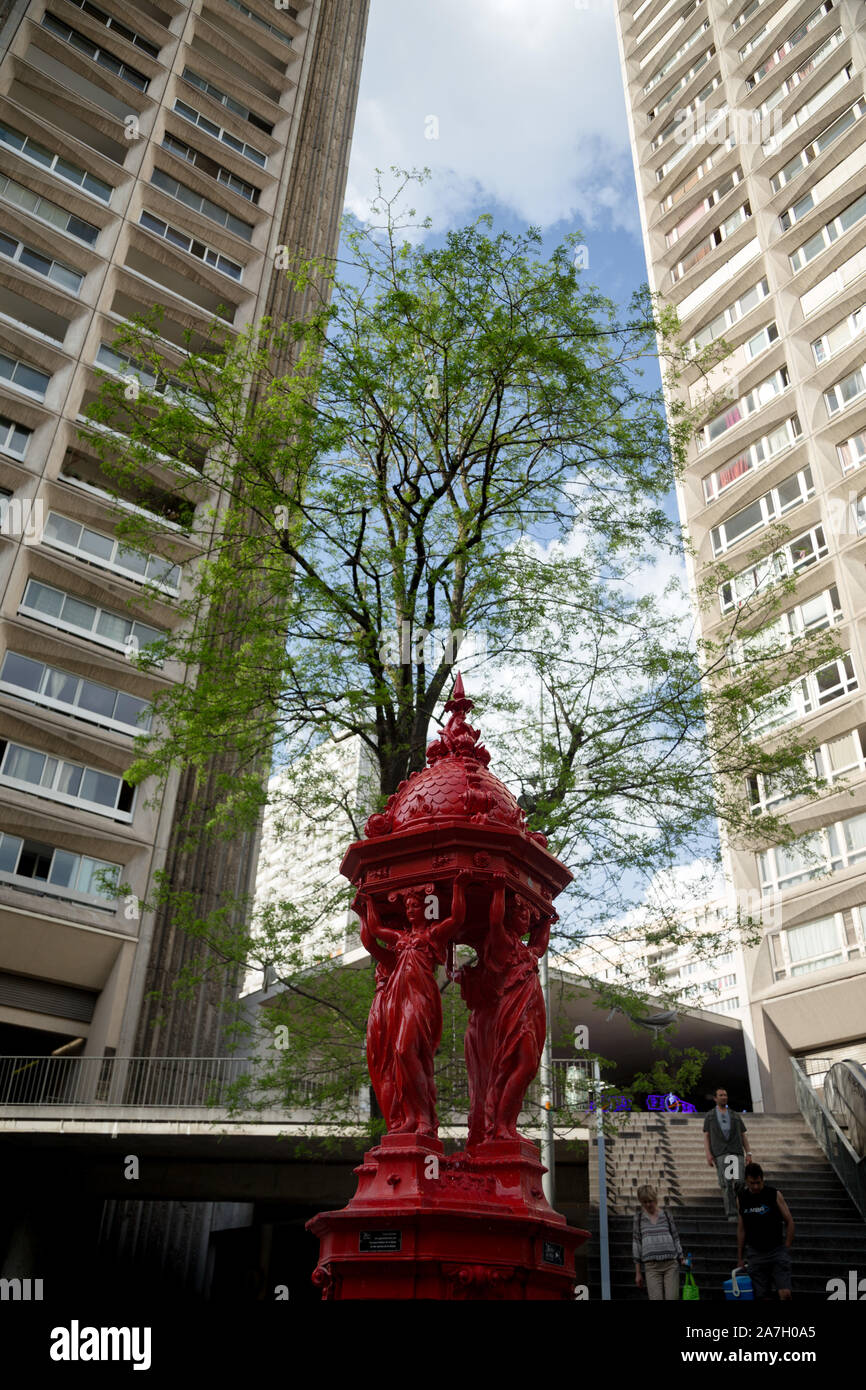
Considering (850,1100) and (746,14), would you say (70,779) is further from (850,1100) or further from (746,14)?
(746,14)

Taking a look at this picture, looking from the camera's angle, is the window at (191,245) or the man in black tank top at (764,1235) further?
the window at (191,245)

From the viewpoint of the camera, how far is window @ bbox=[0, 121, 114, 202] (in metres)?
33.7

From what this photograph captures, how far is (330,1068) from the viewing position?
37.9ft

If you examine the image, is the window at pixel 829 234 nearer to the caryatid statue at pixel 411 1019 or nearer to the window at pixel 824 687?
the window at pixel 824 687

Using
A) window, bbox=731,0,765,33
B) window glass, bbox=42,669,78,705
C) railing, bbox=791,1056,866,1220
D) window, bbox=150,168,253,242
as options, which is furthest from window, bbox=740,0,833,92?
railing, bbox=791,1056,866,1220

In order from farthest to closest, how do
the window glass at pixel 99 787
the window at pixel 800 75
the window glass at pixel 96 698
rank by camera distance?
the window at pixel 800 75
the window glass at pixel 96 698
the window glass at pixel 99 787

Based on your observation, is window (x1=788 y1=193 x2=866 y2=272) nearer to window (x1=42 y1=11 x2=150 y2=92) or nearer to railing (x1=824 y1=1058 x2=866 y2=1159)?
window (x1=42 y1=11 x2=150 y2=92)

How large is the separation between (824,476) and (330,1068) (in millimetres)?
28243

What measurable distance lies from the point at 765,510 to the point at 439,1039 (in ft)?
111

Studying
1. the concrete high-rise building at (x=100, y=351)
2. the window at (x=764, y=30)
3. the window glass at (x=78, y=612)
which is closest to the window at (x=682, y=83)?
the window at (x=764, y=30)

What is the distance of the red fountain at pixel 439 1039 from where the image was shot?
5.05 metres

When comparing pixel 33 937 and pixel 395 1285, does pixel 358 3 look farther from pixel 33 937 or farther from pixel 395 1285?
pixel 395 1285

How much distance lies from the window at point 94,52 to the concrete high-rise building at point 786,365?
2273cm

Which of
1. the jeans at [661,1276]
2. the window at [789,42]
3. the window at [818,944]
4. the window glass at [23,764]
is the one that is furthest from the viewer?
the window at [789,42]
